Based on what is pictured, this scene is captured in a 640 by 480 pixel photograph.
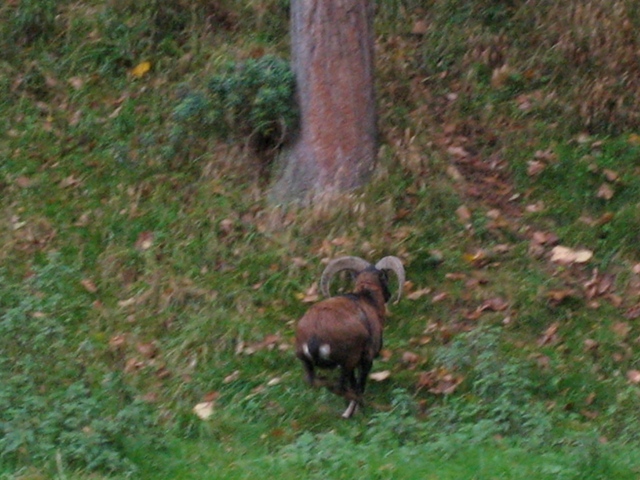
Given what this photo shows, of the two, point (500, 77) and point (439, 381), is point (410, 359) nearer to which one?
point (439, 381)

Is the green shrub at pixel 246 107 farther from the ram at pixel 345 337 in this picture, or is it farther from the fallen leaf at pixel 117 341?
the fallen leaf at pixel 117 341

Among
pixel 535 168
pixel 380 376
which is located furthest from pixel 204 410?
pixel 535 168

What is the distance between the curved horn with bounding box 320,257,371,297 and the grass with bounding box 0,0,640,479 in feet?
2.64

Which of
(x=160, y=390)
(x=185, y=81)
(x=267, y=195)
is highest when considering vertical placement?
(x=185, y=81)

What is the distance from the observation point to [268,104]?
12672 millimetres

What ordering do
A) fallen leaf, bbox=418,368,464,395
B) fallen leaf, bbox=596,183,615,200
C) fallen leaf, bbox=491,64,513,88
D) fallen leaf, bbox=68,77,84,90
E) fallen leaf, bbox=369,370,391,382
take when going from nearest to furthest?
fallen leaf, bbox=418,368,464,395 < fallen leaf, bbox=369,370,391,382 < fallen leaf, bbox=596,183,615,200 < fallen leaf, bbox=491,64,513,88 < fallen leaf, bbox=68,77,84,90

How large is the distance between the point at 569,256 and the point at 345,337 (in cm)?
336

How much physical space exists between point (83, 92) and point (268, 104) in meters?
3.29

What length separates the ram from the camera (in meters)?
9.63

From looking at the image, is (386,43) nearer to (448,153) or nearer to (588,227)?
(448,153)

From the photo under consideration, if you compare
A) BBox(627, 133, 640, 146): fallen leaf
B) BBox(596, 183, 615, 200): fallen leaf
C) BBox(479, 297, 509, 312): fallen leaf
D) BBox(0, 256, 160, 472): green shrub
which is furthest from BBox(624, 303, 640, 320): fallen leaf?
BBox(0, 256, 160, 472): green shrub

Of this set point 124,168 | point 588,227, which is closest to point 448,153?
point 588,227

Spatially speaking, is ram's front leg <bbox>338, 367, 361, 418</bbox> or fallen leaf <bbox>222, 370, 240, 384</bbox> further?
fallen leaf <bbox>222, 370, 240, 384</bbox>

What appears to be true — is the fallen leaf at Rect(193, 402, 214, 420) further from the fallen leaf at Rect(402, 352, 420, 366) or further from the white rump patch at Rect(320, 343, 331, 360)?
the fallen leaf at Rect(402, 352, 420, 366)
